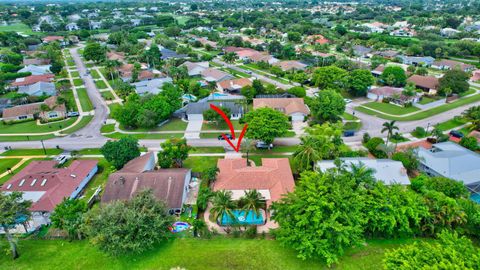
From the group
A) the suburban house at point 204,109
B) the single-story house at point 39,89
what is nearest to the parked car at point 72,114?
the single-story house at point 39,89

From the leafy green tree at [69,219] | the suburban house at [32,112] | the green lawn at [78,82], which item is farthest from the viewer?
the green lawn at [78,82]

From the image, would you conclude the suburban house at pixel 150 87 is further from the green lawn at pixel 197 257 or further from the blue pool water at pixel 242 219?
the green lawn at pixel 197 257

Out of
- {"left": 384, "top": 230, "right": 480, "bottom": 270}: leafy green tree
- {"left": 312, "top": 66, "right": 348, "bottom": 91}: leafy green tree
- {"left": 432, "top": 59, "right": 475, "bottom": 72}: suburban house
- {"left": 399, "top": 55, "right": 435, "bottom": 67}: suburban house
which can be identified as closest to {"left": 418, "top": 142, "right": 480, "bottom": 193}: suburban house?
{"left": 384, "top": 230, "right": 480, "bottom": 270}: leafy green tree

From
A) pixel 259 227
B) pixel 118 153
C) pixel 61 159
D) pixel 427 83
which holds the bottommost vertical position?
pixel 259 227

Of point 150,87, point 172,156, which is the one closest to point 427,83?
point 172,156

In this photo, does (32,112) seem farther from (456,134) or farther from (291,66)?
(456,134)

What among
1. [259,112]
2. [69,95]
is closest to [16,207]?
[259,112]

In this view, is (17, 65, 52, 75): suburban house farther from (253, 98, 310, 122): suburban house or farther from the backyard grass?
(253, 98, 310, 122): suburban house
